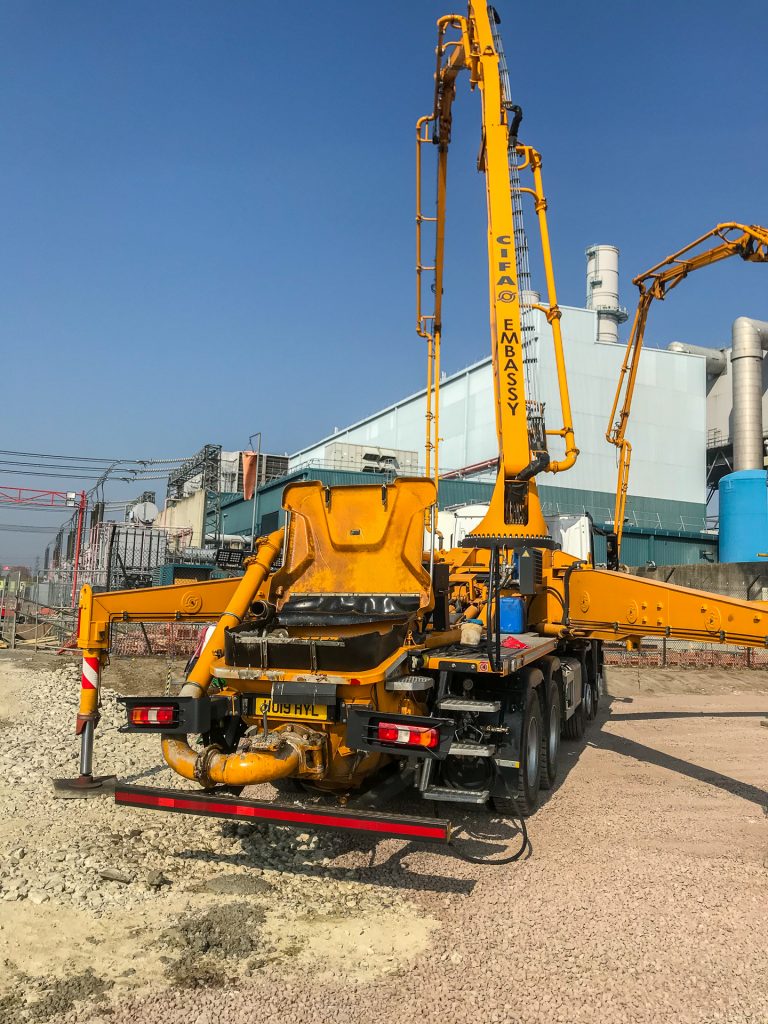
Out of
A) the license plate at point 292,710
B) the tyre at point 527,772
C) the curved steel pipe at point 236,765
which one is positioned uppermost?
the license plate at point 292,710

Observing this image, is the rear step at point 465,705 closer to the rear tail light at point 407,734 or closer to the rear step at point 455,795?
the rear step at point 455,795

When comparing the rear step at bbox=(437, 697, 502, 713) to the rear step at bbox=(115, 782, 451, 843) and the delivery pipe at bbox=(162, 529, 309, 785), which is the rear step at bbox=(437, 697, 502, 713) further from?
the delivery pipe at bbox=(162, 529, 309, 785)

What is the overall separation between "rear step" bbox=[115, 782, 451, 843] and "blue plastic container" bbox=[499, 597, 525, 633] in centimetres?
375

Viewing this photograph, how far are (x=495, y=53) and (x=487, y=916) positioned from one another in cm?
1126

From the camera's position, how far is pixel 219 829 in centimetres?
627

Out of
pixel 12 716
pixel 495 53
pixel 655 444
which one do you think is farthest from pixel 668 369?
pixel 12 716

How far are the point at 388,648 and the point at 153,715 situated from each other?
1733 mm

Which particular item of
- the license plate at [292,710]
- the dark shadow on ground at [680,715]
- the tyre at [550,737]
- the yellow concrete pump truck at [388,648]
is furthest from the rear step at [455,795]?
the dark shadow on ground at [680,715]

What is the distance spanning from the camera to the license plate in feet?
17.3

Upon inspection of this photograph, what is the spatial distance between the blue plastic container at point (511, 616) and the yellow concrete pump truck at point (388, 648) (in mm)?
21

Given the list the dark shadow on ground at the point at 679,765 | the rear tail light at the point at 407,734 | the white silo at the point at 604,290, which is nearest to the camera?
the rear tail light at the point at 407,734

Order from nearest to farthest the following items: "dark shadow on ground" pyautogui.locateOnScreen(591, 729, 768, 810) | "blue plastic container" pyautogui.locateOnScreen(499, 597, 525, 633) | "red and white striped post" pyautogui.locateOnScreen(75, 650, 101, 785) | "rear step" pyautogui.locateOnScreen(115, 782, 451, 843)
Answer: "rear step" pyautogui.locateOnScreen(115, 782, 451, 843), "red and white striped post" pyautogui.locateOnScreen(75, 650, 101, 785), "dark shadow on ground" pyautogui.locateOnScreen(591, 729, 768, 810), "blue plastic container" pyautogui.locateOnScreen(499, 597, 525, 633)

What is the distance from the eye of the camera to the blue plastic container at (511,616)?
8.44 meters

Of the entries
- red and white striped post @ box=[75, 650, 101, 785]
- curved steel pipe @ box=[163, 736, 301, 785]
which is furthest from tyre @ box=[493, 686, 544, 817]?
red and white striped post @ box=[75, 650, 101, 785]
